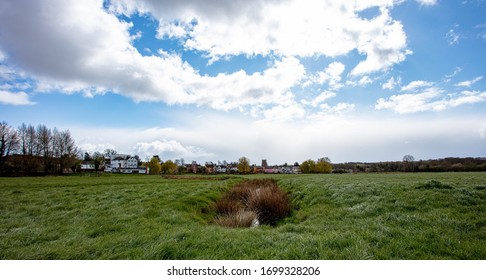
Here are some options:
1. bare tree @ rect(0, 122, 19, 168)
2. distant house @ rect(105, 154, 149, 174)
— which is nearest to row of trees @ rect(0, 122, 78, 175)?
bare tree @ rect(0, 122, 19, 168)

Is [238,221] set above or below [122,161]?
below

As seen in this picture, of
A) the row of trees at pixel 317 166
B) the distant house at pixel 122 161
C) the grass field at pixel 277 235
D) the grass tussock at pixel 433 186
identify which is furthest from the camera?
the distant house at pixel 122 161

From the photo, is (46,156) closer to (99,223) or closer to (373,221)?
(99,223)

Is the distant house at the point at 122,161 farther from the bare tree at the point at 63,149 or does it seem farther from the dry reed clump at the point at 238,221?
the dry reed clump at the point at 238,221

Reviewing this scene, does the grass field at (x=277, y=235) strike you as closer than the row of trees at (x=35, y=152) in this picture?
Yes

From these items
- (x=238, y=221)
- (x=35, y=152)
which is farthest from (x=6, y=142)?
(x=238, y=221)

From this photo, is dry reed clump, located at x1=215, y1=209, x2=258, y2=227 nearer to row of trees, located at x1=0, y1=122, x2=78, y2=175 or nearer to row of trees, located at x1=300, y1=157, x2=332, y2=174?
row of trees, located at x1=0, y1=122, x2=78, y2=175

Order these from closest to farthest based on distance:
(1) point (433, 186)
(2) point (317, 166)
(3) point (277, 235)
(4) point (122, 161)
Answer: (3) point (277, 235), (1) point (433, 186), (2) point (317, 166), (4) point (122, 161)

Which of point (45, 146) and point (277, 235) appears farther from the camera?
point (45, 146)

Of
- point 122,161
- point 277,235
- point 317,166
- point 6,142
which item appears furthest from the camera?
point 122,161

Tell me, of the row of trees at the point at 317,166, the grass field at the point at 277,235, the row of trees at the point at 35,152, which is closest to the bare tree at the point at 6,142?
the row of trees at the point at 35,152

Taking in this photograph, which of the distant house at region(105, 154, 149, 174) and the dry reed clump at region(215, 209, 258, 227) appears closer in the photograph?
the dry reed clump at region(215, 209, 258, 227)

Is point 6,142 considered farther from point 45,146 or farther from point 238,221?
point 238,221
